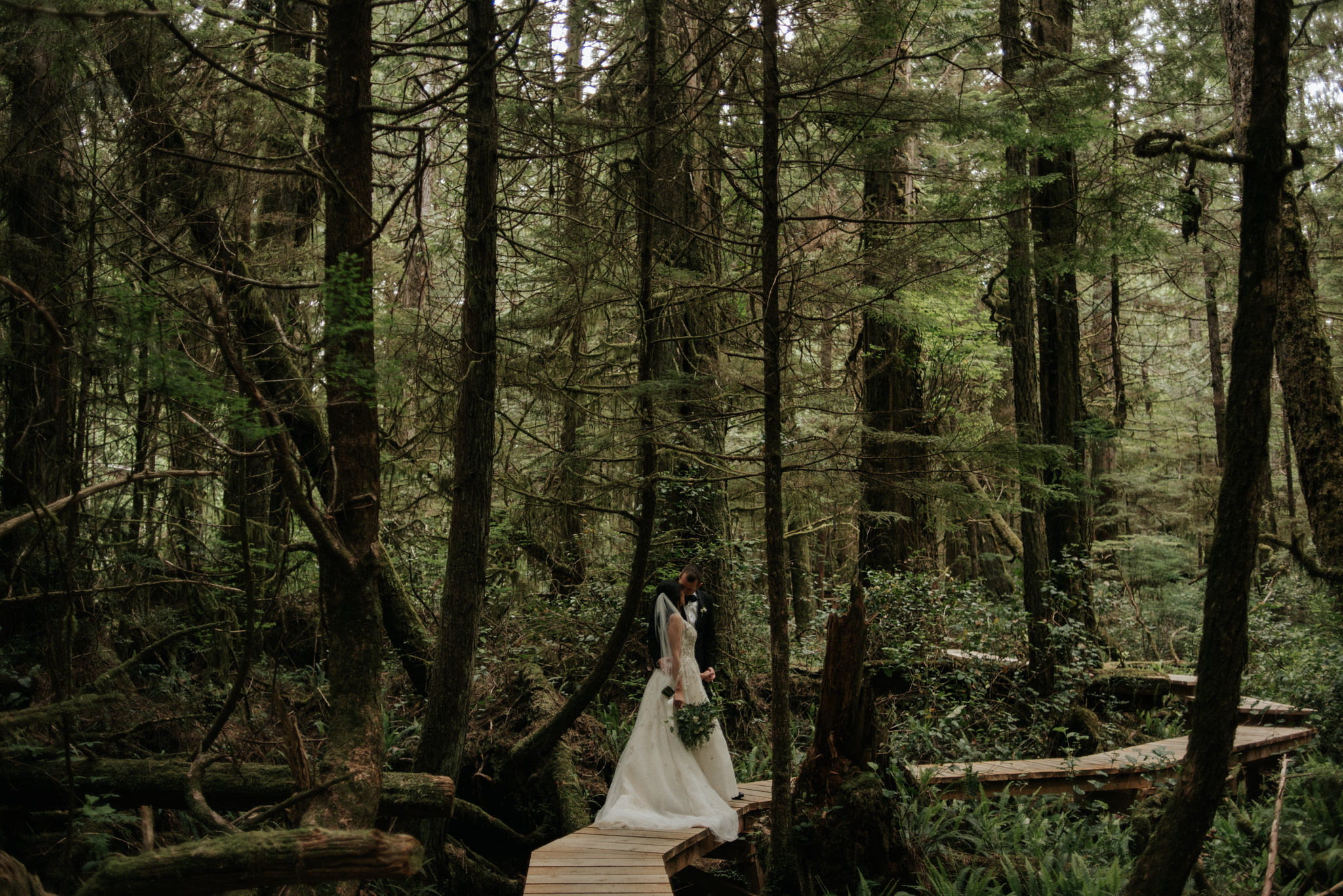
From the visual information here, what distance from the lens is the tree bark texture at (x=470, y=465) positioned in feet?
21.4

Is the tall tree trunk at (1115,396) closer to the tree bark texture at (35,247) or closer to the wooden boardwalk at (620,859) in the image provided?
the wooden boardwalk at (620,859)

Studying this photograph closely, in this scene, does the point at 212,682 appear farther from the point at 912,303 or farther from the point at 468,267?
the point at 912,303

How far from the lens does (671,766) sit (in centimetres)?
723

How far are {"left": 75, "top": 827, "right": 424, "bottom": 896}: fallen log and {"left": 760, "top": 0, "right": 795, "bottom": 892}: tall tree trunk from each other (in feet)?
12.6

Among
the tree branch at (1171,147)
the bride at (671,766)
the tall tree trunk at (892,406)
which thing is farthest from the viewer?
the tall tree trunk at (892,406)

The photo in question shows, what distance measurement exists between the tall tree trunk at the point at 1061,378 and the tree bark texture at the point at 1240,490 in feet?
20.3

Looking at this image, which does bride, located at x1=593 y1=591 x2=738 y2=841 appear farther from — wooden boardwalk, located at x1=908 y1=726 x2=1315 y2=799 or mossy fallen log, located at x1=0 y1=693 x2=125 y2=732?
mossy fallen log, located at x1=0 y1=693 x2=125 y2=732

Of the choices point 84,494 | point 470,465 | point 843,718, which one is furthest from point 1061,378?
point 84,494

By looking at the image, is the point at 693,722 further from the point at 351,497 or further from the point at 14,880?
the point at 14,880

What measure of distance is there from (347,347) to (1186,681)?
11.4 metres

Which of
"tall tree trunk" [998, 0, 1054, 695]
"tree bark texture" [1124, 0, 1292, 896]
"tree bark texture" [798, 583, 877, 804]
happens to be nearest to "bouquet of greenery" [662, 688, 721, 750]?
"tree bark texture" [798, 583, 877, 804]

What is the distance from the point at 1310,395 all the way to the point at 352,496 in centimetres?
959

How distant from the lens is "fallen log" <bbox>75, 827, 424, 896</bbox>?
306 cm

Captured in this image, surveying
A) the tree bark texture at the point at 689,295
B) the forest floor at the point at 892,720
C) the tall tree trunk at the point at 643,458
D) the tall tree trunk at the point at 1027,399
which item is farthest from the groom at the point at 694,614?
the tall tree trunk at the point at 1027,399
